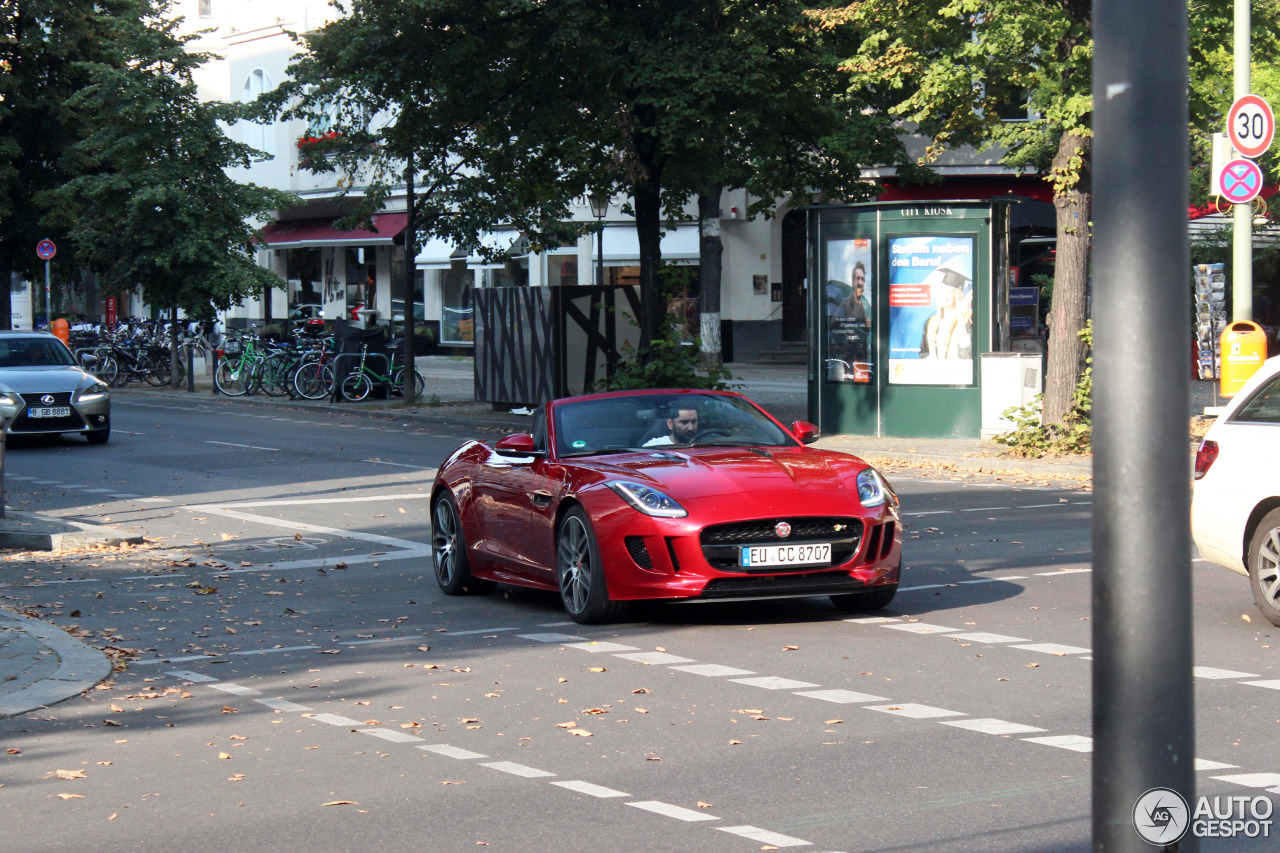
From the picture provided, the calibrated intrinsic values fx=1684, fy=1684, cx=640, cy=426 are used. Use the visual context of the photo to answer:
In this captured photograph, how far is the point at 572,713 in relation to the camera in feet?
24.3

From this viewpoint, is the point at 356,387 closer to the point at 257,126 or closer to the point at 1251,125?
the point at 1251,125

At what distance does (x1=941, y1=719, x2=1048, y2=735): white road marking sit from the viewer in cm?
679

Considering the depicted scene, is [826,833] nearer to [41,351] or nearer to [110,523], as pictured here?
[110,523]

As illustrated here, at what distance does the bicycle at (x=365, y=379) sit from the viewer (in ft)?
108

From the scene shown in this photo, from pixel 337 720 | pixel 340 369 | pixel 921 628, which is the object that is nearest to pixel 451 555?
pixel 921 628

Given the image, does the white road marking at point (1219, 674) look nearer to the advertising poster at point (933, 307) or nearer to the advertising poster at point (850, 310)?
the advertising poster at point (933, 307)

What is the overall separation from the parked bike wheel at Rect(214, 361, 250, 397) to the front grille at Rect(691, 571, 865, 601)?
2799 cm

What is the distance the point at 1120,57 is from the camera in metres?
2.82

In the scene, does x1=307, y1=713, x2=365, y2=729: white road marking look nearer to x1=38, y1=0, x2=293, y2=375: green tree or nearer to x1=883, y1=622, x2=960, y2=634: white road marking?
x1=883, y1=622, x2=960, y2=634: white road marking

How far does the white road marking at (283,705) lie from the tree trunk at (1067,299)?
1436 cm

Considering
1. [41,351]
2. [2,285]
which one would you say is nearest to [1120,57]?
[41,351]

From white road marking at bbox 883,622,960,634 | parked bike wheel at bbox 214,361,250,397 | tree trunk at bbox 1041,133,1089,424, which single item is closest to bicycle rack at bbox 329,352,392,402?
parked bike wheel at bbox 214,361,250,397

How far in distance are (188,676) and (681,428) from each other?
3614mm

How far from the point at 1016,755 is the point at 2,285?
45.1m
